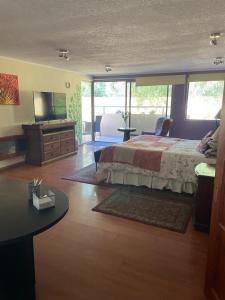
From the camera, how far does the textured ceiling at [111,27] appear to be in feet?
6.66

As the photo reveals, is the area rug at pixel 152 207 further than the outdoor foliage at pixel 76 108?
No

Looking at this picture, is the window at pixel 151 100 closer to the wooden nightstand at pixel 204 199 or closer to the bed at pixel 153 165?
the bed at pixel 153 165

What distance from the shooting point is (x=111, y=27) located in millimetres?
2605

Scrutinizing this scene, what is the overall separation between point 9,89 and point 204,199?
419 cm

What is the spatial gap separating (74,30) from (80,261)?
2563 millimetres

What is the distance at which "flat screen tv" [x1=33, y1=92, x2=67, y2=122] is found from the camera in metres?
5.09

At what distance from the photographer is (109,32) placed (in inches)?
110

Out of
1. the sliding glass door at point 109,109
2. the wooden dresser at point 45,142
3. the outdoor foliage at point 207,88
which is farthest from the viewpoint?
the sliding glass door at point 109,109

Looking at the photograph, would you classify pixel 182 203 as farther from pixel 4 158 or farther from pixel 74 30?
pixel 4 158

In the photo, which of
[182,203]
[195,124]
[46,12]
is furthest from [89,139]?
[46,12]

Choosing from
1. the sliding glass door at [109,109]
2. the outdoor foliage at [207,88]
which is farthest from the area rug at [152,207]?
the sliding glass door at [109,109]

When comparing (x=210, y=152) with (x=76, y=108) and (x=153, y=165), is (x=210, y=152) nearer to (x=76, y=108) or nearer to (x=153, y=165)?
(x=153, y=165)

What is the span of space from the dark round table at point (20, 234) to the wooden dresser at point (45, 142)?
348 centimetres

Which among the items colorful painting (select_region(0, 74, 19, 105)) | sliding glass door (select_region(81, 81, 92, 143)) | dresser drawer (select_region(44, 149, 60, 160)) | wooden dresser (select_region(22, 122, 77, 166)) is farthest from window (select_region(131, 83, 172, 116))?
colorful painting (select_region(0, 74, 19, 105))
